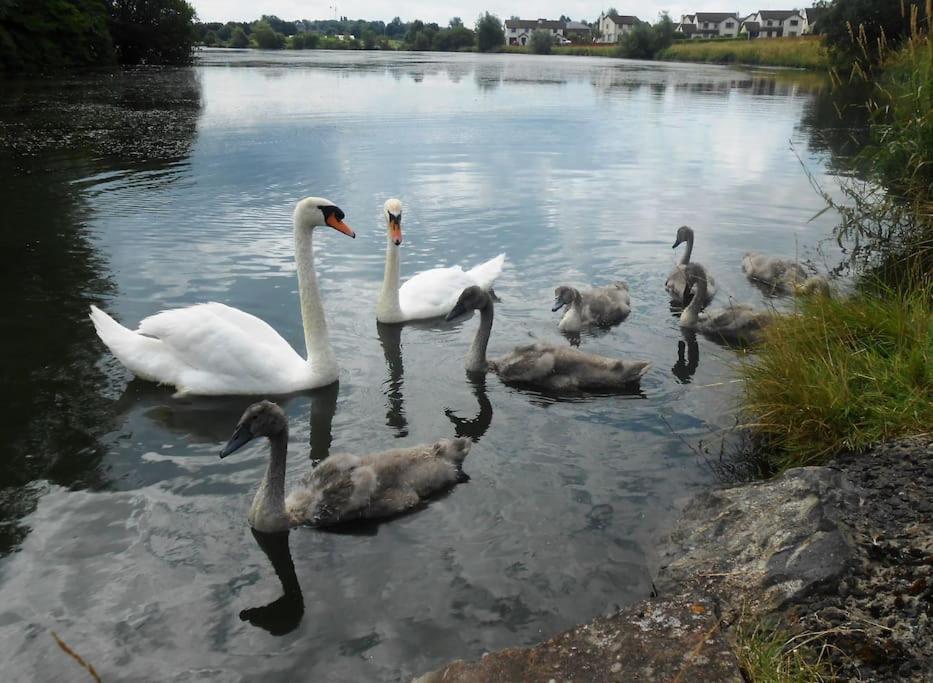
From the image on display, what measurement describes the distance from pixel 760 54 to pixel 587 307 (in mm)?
71592

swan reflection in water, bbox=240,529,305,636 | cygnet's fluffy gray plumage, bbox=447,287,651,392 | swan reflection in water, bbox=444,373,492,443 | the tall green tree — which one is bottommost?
swan reflection in water, bbox=240,529,305,636

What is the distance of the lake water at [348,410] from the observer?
4734 mm

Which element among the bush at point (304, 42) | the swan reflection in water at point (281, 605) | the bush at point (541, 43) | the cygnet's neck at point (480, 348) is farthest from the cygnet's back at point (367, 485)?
the bush at point (304, 42)

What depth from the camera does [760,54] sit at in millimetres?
71938

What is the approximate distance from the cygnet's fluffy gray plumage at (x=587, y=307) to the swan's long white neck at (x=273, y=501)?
14.9 feet

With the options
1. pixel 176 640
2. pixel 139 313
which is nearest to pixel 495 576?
pixel 176 640

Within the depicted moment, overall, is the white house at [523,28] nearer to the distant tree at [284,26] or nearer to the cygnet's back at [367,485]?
the distant tree at [284,26]

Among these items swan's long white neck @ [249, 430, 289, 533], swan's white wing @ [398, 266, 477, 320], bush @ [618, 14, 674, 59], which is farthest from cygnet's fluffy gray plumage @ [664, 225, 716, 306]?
bush @ [618, 14, 674, 59]

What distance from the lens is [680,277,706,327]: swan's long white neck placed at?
30.5ft

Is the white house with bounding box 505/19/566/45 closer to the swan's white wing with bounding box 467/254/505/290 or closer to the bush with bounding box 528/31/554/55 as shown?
the bush with bounding box 528/31/554/55

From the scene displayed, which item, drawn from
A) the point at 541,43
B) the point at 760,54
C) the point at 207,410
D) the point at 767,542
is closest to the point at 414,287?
the point at 207,410

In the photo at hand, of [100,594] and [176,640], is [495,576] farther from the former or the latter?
[100,594]

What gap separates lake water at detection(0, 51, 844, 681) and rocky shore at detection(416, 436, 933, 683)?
1.61ft

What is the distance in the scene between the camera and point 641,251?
41.5ft
